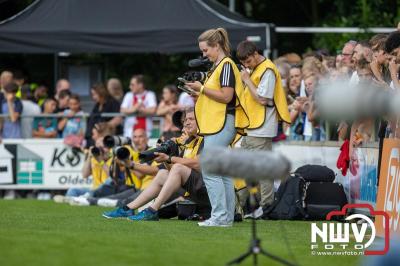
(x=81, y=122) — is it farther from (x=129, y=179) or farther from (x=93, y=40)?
(x=129, y=179)

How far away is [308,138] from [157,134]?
421 centimetres

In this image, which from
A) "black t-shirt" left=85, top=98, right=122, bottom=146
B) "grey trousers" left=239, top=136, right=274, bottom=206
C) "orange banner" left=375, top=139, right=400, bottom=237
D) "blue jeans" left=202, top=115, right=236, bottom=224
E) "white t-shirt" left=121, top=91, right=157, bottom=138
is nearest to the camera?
"orange banner" left=375, top=139, right=400, bottom=237

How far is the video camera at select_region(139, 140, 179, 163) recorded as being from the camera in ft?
43.3

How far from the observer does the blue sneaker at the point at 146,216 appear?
45.4ft

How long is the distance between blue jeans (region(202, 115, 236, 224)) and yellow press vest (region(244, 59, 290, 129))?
174 centimetres

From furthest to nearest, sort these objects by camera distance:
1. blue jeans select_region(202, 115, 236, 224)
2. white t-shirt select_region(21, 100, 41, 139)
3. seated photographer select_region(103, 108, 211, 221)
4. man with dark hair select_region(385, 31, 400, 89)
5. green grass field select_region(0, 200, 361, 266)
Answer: white t-shirt select_region(21, 100, 41, 139) < seated photographer select_region(103, 108, 211, 221) < blue jeans select_region(202, 115, 236, 224) < man with dark hair select_region(385, 31, 400, 89) < green grass field select_region(0, 200, 361, 266)

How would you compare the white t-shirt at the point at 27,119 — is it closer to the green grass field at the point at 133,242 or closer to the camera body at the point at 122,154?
the green grass field at the point at 133,242

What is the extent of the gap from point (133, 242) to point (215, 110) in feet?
8.26

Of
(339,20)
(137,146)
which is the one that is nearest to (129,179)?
(137,146)

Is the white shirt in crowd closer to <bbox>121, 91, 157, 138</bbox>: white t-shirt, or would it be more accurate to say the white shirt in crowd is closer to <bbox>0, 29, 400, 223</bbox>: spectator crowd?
→ <bbox>0, 29, 400, 223</bbox>: spectator crowd

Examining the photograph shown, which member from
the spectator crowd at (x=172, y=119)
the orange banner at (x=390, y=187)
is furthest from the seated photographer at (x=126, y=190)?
the orange banner at (x=390, y=187)

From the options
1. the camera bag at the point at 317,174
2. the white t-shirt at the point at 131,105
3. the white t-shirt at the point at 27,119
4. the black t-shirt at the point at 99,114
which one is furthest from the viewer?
the white t-shirt at the point at 27,119

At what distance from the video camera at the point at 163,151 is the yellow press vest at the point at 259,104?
1270 millimetres
